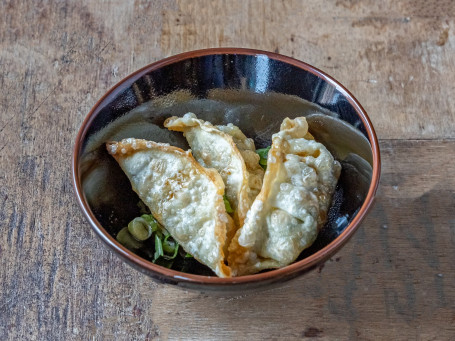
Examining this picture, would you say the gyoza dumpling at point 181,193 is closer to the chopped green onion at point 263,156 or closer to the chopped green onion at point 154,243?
the chopped green onion at point 154,243

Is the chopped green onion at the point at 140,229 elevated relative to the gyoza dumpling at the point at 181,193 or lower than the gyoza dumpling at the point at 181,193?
lower

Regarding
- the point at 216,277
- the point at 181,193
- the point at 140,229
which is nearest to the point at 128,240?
the point at 140,229

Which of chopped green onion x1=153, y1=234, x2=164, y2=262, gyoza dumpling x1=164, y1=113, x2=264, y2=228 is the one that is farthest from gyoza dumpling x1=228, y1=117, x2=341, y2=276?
chopped green onion x1=153, y1=234, x2=164, y2=262

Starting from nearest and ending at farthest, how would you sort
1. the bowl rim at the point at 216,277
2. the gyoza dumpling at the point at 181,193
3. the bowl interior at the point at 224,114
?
1. the bowl rim at the point at 216,277
2. the gyoza dumpling at the point at 181,193
3. the bowl interior at the point at 224,114

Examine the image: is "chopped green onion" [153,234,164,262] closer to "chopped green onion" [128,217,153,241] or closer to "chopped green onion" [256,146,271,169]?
"chopped green onion" [128,217,153,241]

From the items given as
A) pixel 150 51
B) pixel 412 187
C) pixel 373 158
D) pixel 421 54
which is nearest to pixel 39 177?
pixel 150 51

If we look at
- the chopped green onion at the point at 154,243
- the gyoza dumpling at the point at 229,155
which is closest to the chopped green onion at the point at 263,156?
the gyoza dumpling at the point at 229,155

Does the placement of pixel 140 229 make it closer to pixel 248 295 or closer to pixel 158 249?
pixel 158 249
